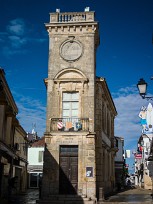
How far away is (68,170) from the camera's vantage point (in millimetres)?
22188

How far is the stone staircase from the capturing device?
67.0 feet

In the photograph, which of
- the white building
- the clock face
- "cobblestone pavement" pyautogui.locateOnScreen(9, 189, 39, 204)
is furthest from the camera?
the white building

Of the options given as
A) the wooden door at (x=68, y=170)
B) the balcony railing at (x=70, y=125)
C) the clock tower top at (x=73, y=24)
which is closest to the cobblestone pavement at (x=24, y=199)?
the wooden door at (x=68, y=170)

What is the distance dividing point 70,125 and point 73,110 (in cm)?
135

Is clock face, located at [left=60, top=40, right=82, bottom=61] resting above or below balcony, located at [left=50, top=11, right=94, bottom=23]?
below

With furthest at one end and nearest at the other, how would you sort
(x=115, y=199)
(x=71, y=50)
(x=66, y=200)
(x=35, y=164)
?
(x=35, y=164) < (x=71, y=50) < (x=115, y=199) < (x=66, y=200)

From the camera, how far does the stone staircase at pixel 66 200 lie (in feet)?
67.0

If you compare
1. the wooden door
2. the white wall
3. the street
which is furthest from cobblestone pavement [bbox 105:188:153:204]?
the white wall

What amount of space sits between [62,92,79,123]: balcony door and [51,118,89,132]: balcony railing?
49cm

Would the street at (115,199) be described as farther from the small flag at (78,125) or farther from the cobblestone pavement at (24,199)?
the small flag at (78,125)

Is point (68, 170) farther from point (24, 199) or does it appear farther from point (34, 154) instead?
point (34, 154)

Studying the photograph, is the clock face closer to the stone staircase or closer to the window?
the window

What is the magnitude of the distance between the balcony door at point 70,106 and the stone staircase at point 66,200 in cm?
531

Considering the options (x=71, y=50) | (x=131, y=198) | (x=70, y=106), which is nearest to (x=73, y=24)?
(x=71, y=50)
